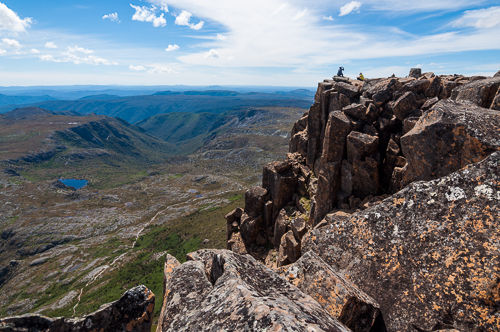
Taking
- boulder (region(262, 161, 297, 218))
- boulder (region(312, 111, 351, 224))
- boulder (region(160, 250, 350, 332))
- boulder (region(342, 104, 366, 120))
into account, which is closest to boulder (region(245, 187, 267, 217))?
boulder (region(262, 161, 297, 218))

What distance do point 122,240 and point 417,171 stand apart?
212265mm

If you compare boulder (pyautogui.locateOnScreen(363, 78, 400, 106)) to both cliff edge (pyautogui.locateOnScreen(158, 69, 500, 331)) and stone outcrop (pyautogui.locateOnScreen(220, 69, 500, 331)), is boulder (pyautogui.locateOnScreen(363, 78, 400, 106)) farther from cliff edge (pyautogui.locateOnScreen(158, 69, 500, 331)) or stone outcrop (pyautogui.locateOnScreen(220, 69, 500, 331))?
cliff edge (pyautogui.locateOnScreen(158, 69, 500, 331))

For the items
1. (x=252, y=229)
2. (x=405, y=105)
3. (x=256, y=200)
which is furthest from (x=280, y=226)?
(x=405, y=105)

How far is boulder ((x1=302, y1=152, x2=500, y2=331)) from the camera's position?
8266 mm

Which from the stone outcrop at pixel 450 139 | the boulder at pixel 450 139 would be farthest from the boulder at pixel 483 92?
the boulder at pixel 450 139

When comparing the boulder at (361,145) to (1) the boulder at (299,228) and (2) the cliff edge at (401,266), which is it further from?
(2) the cliff edge at (401,266)

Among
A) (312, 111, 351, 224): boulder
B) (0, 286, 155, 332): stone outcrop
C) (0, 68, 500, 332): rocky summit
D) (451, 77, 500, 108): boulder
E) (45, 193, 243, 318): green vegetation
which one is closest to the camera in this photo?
(0, 68, 500, 332): rocky summit

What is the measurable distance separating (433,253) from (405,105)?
2820cm

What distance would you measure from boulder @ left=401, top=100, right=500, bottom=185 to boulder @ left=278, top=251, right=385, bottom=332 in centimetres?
981

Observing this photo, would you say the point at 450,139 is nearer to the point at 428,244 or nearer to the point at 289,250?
the point at 428,244

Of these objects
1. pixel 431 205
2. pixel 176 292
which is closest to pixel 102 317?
pixel 176 292

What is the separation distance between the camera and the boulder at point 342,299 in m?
8.83

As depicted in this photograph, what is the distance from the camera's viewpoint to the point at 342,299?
8.84 metres

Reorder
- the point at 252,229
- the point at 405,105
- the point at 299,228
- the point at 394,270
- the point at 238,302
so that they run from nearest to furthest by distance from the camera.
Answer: the point at 238,302 < the point at 394,270 < the point at 405,105 < the point at 299,228 < the point at 252,229
